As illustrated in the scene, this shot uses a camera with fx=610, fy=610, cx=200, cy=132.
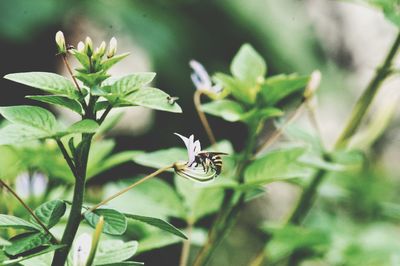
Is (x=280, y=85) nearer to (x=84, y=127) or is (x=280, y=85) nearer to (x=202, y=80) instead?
(x=202, y=80)

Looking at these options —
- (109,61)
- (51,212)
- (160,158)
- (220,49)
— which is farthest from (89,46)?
(220,49)

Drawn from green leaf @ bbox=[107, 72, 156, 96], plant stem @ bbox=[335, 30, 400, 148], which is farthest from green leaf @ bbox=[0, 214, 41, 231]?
plant stem @ bbox=[335, 30, 400, 148]

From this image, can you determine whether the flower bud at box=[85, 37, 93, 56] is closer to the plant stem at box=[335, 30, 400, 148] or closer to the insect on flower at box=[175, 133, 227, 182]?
the insect on flower at box=[175, 133, 227, 182]

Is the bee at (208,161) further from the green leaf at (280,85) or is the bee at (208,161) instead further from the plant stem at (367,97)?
the plant stem at (367,97)

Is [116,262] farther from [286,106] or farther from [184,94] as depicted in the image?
[286,106]

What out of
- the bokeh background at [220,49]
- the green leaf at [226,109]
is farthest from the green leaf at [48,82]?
the bokeh background at [220,49]
